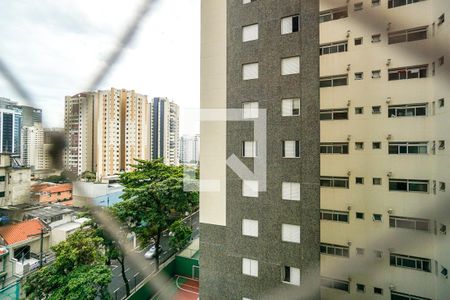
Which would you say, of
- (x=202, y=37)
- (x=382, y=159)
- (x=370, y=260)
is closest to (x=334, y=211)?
(x=382, y=159)

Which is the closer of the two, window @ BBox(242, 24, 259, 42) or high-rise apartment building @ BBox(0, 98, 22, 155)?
high-rise apartment building @ BBox(0, 98, 22, 155)

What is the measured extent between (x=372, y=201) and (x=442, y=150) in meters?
1.16

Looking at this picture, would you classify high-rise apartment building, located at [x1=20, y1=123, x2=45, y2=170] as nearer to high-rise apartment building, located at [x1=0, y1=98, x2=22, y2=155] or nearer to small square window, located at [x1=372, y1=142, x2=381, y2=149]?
high-rise apartment building, located at [x1=0, y1=98, x2=22, y2=155]

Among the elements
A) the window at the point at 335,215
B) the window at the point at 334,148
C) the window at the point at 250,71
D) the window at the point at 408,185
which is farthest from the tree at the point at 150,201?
the window at the point at 408,185

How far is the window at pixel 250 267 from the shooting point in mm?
3035

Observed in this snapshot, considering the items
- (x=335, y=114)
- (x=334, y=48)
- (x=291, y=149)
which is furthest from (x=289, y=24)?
(x=291, y=149)

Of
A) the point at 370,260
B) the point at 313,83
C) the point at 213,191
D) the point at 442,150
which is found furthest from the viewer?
the point at 213,191

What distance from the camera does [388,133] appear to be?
2949 mm

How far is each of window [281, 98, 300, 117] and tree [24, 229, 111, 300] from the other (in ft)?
12.4

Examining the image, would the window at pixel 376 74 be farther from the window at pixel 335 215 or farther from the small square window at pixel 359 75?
the window at pixel 335 215

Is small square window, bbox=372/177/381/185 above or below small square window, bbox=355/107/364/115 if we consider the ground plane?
below

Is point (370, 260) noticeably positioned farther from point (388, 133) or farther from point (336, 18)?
point (336, 18)

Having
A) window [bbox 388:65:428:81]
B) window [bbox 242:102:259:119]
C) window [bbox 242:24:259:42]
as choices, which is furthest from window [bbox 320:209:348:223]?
window [bbox 242:24:259:42]

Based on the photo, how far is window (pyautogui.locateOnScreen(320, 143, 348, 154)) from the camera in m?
3.34
